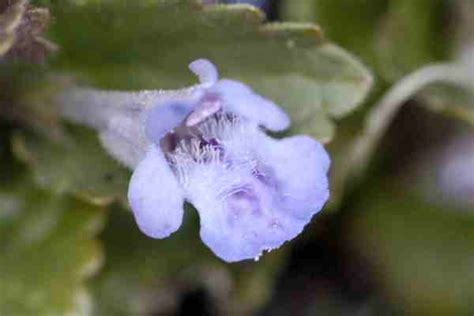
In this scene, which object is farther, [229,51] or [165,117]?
[229,51]

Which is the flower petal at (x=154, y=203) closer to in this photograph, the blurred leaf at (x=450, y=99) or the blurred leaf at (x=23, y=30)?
the blurred leaf at (x=23, y=30)

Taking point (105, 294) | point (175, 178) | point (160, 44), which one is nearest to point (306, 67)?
point (160, 44)

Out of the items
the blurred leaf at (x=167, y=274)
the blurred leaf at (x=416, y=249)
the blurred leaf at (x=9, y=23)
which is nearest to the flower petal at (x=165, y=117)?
the blurred leaf at (x=9, y=23)

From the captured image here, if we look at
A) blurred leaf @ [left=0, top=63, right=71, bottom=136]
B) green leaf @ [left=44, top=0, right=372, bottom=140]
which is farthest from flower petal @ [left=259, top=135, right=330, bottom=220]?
blurred leaf @ [left=0, top=63, right=71, bottom=136]

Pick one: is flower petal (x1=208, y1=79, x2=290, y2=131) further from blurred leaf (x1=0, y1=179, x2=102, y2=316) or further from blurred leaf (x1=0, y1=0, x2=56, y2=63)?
blurred leaf (x1=0, y1=179, x2=102, y2=316)

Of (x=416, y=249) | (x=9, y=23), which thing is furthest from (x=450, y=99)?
(x=9, y=23)

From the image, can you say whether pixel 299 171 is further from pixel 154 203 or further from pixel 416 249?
pixel 416 249
